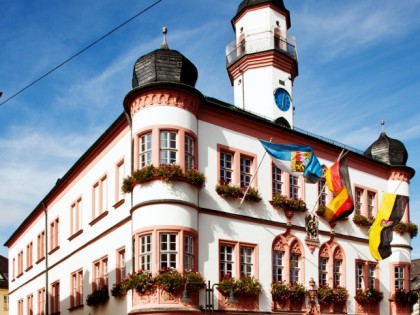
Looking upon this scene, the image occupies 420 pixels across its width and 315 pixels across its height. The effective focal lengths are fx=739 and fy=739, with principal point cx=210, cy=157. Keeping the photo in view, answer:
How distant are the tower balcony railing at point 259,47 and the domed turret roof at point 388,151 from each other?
630 centimetres

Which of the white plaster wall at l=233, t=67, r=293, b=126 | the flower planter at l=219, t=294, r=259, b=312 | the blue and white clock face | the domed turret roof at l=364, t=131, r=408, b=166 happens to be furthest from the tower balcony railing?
the flower planter at l=219, t=294, r=259, b=312

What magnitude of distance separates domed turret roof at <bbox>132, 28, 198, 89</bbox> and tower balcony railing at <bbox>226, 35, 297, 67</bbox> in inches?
397

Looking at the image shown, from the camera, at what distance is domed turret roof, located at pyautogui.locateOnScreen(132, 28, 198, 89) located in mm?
27766

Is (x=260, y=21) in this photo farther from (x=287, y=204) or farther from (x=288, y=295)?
(x=288, y=295)

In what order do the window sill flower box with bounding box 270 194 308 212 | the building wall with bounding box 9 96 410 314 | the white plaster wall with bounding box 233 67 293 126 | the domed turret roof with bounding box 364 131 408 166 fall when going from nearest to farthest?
1. the building wall with bounding box 9 96 410 314
2. the window sill flower box with bounding box 270 194 308 212
3. the white plaster wall with bounding box 233 67 293 126
4. the domed turret roof with bounding box 364 131 408 166

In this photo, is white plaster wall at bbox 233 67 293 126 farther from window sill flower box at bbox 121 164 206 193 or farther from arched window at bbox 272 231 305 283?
window sill flower box at bbox 121 164 206 193

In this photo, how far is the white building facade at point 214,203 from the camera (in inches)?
1060

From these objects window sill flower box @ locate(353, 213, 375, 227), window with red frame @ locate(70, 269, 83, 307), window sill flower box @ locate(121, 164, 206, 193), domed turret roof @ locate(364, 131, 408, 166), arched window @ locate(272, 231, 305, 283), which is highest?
domed turret roof @ locate(364, 131, 408, 166)

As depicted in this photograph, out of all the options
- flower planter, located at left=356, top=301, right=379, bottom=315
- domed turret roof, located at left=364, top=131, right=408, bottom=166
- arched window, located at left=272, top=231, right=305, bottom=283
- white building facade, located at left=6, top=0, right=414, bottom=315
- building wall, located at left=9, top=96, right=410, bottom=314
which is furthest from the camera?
domed turret roof, located at left=364, top=131, right=408, bottom=166

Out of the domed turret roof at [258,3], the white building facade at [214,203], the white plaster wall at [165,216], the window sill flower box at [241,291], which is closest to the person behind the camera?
the white plaster wall at [165,216]

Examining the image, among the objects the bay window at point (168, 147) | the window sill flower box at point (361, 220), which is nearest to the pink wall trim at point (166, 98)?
the bay window at point (168, 147)

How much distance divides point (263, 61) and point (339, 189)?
10521 mm

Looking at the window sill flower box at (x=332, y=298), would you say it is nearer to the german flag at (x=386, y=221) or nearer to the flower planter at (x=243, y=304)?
the german flag at (x=386, y=221)

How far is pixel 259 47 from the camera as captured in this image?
38.0 meters
